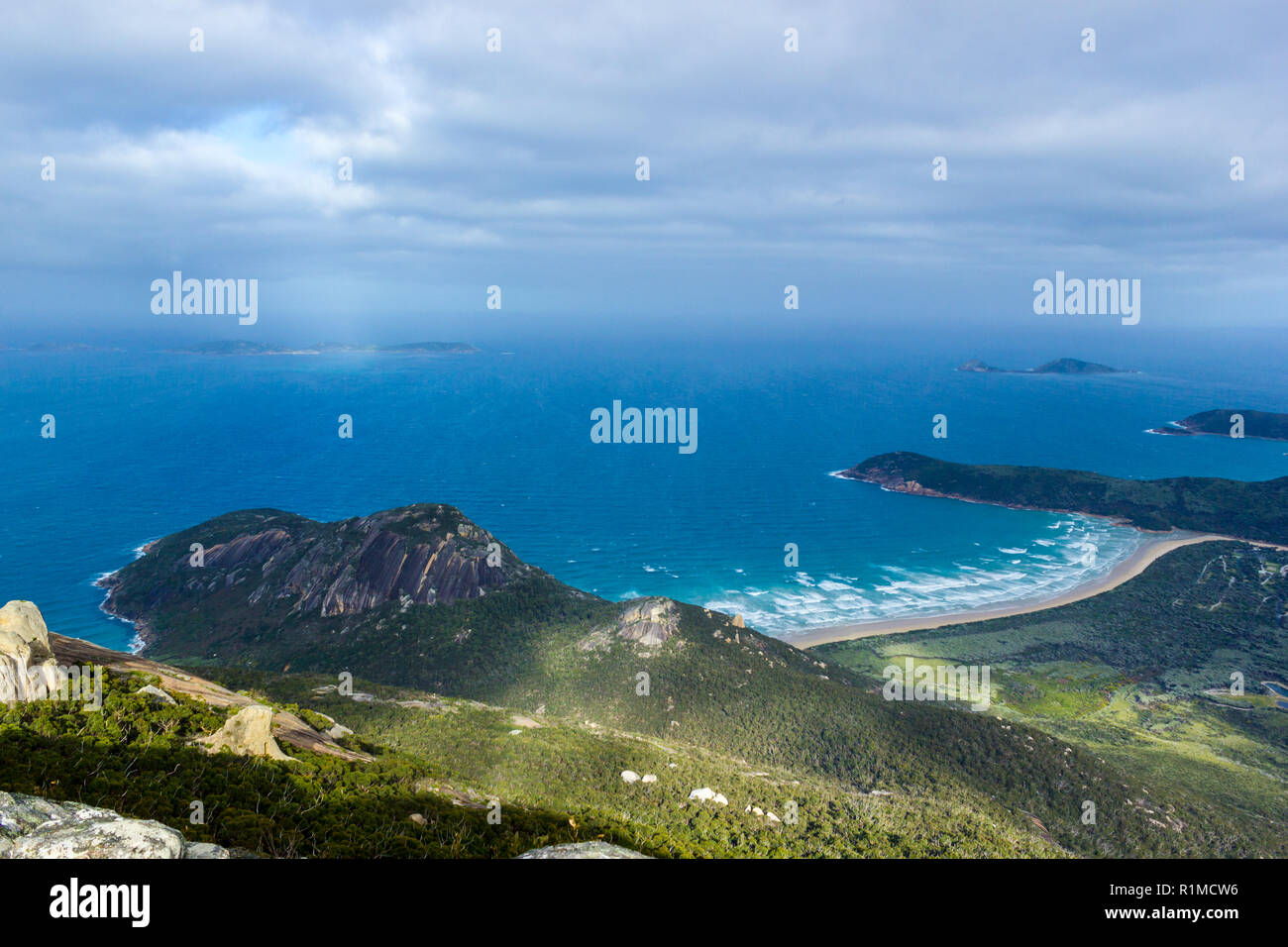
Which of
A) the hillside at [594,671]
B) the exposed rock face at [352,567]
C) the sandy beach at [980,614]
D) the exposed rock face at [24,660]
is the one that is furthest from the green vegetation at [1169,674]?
the exposed rock face at [24,660]

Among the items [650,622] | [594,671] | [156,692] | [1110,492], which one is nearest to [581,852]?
[156,692]

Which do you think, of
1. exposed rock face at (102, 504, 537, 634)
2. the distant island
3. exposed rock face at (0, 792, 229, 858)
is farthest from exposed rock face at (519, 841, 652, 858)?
the distant island

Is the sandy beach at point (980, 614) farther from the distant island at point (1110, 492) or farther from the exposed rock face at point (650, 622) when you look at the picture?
the exposed rock face at point (650, 622)

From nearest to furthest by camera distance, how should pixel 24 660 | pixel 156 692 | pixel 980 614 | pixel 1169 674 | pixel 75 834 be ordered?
pixel 75 834 → pixel 24 660 → pixel 156 692 → pixel 1169 674 → pixel 980 614

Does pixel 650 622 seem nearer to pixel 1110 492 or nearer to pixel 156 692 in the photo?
pixel 156 692
